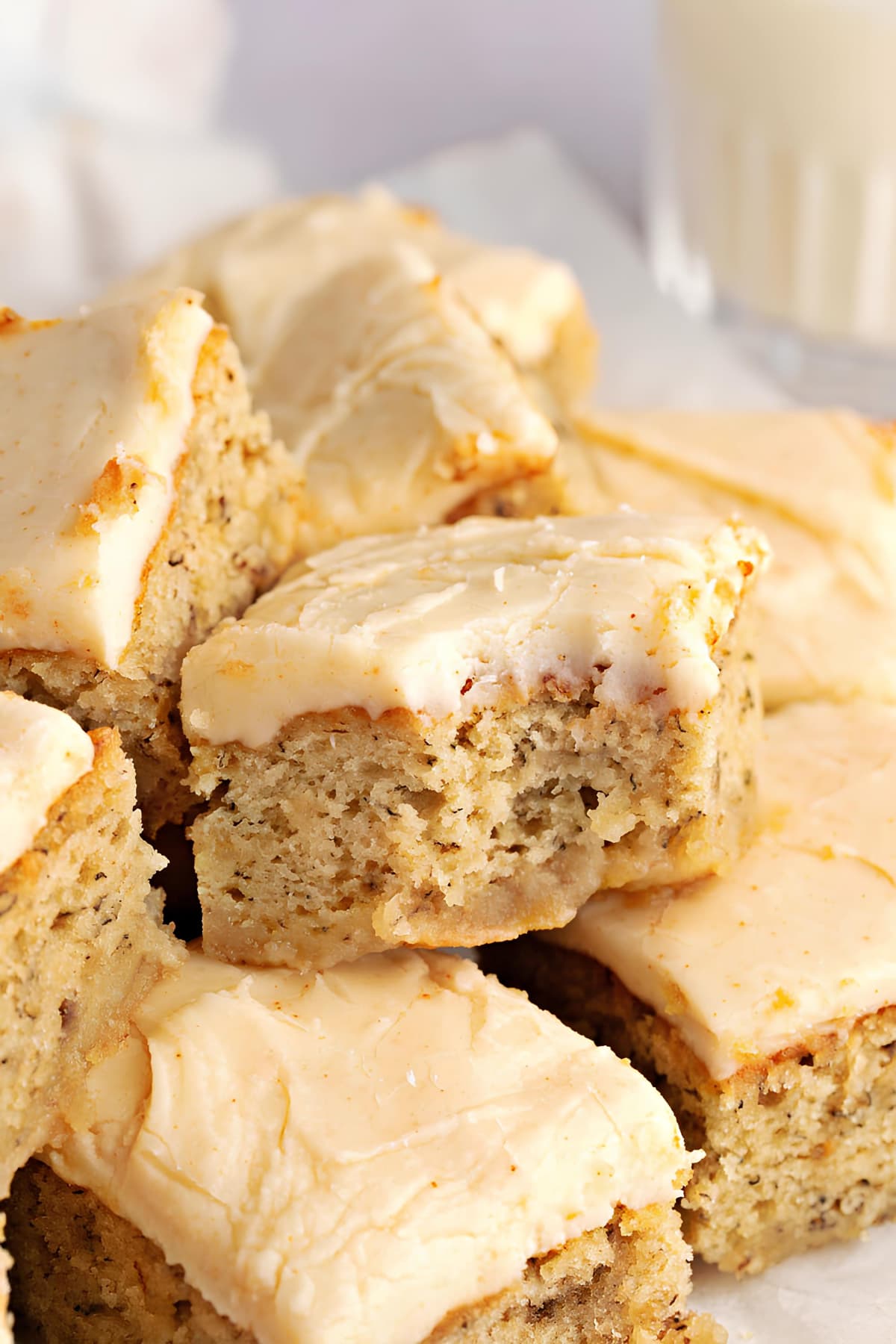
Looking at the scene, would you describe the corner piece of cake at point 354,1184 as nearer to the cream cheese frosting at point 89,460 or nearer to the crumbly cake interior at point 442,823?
the crumbly cake interior at point 442,823

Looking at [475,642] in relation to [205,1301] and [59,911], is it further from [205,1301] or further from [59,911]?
[205,1301]

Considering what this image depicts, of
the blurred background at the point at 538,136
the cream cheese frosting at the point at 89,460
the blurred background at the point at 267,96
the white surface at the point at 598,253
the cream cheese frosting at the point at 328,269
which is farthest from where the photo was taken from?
the blurred background at the point at 267,96

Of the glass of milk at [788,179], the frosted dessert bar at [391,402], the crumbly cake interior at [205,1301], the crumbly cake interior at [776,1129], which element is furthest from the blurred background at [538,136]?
the crumbly cake interior at [205,1301]

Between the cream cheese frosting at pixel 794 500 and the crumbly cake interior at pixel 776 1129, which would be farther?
the cream cheese frosting at pixel 794 500

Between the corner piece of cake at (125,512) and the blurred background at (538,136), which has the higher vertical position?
the corner piece of cake at (125,512)

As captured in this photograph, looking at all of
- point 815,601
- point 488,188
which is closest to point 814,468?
point 815,601

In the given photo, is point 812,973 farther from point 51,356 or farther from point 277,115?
point 277,115

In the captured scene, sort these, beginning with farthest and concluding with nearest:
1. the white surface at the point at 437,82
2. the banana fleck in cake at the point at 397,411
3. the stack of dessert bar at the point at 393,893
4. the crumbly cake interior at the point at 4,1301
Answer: the white surface at the point at 437,82 < the banana fleck in cake at the point at 397,411 < the stack of dessert bar at the point at 393,893 < the crumbly cake interior at the point at 4,1301

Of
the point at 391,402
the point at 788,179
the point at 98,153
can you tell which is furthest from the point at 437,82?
the point at 391,402
